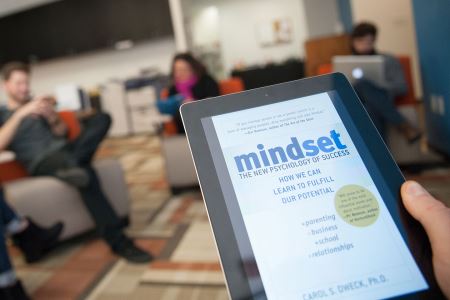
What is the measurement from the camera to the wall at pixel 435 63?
208cm

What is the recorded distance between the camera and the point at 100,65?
6.21 meters

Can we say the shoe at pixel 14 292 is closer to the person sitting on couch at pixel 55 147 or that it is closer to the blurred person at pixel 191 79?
the person sitting on couch at pixel 55 147

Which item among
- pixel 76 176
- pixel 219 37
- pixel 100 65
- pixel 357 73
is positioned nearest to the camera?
pixel 76 176

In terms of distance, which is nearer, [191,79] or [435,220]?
[435,220]

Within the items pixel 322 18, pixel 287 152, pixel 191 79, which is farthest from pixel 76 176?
pixel 322 18

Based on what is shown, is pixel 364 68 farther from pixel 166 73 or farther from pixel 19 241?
pixel 166 73

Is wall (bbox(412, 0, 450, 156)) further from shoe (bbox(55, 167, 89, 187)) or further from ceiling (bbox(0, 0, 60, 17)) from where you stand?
ceiling (bbox(0, 0, 60, 17))

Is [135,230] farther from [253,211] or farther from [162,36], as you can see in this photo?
[162,36]

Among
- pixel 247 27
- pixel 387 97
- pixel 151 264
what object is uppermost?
pixel 247 27

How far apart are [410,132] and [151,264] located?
1.78 m

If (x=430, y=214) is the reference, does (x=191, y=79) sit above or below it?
above

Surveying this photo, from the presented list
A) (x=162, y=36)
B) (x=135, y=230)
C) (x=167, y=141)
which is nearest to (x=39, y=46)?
(x=162, y=36)

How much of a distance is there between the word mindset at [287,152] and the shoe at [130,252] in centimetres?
155

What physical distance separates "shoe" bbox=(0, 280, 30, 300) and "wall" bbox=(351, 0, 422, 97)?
4.47 m
